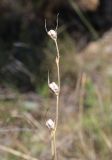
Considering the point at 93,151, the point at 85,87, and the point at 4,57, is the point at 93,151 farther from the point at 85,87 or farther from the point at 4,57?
the point at 4,57

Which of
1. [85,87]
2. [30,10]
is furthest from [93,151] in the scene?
[30,10]

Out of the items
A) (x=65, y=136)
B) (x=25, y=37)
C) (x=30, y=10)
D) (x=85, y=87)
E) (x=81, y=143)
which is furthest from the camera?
(x=30, y=10)

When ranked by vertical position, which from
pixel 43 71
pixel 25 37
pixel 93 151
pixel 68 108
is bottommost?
pixel 93 151

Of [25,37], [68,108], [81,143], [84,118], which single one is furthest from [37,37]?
[81,143]

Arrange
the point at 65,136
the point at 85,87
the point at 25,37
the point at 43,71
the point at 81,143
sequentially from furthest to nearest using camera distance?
the point at 25,37 < the point at 43,71 < the point at 85,87 < the point at 65,136 < the point at 81,143

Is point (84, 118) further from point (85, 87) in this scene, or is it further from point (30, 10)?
point (30, 10)

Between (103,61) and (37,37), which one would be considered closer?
(103,61)

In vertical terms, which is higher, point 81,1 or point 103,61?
point 81,1
